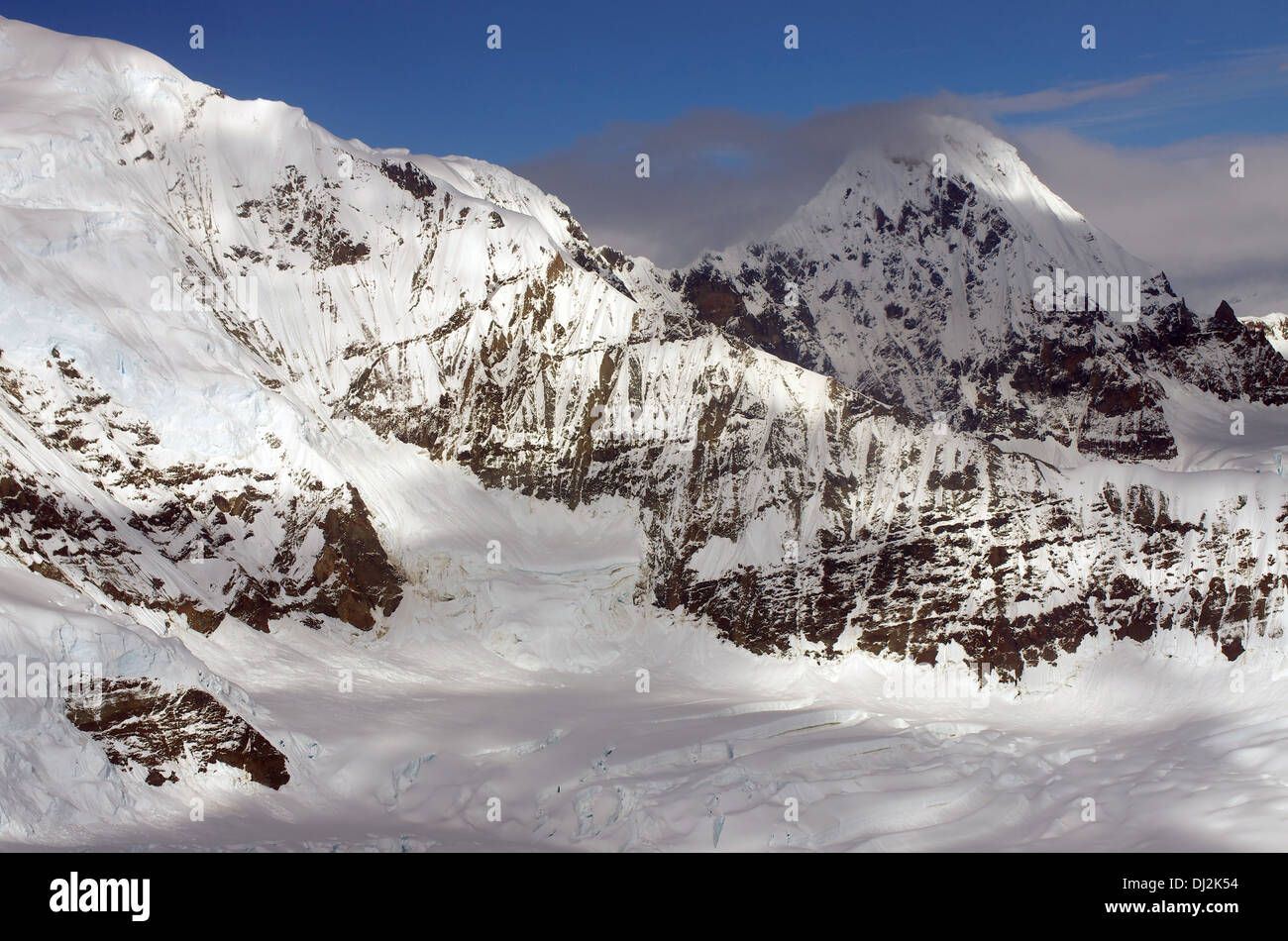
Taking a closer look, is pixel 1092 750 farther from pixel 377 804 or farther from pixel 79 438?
pixel 79 438

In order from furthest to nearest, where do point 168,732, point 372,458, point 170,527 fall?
point 372,458
point 170,527
point 168,732

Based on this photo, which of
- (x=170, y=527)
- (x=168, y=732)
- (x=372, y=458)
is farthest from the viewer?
(x=372, y=458)

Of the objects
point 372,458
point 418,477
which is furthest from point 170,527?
point 418,477

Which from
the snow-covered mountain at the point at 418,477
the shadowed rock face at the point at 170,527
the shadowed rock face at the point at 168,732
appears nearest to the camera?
the shadowed rock face at the point at 168,732

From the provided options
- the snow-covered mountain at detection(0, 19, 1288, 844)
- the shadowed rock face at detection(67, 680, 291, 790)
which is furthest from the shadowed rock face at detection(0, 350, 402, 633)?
the shadowed rock face at detection(67, 680, 291, 790)

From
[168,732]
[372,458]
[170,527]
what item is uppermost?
[372,458]

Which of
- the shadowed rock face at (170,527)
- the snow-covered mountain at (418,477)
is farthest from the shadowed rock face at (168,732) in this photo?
the snow-covered mountain at (418,477)

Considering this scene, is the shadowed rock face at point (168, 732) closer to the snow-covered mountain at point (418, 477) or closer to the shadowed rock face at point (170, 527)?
the shadowed rock face at point (170, 527)

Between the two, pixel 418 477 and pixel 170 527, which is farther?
pixel 418 477

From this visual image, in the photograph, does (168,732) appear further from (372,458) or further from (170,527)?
(372,458)

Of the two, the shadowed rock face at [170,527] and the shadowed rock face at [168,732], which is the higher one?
the shadowed rock face at [170,527]

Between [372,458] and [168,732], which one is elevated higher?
[372,458]
